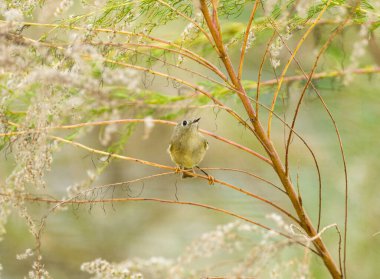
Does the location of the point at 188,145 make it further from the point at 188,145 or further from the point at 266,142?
the point at 266,142

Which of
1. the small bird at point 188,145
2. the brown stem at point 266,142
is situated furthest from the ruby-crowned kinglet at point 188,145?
the brown stem at point 266,142

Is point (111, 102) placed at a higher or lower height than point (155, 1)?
lower

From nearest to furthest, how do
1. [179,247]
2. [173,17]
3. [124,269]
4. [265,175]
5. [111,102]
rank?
[111,102] < [124,269] < [173,17] < [265,175] < [179,247]

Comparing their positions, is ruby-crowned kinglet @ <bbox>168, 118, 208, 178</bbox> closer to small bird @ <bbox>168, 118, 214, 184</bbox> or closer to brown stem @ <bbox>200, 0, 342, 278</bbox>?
small bird @ <bbox>168, 118, 214, 184</bbox>

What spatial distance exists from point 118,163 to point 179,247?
2.70ft

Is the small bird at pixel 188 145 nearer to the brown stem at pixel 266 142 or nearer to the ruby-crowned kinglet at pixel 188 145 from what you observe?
the ruby-crowned kinglet at pixel 188 145

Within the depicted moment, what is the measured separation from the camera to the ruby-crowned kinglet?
2.25 m

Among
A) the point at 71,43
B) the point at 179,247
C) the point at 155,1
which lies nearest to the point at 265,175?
the point at 179,247

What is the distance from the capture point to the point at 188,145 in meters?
2.26

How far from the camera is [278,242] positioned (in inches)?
32.5

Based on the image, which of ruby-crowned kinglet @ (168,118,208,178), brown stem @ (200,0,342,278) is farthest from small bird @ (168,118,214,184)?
brown stem @ (200,0,342,278)

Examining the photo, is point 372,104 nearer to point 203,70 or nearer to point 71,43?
point 203,70

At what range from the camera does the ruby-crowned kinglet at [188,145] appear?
7.39 ft

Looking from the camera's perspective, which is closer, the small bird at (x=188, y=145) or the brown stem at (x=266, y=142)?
the brown stem at (x=266, y=142)
